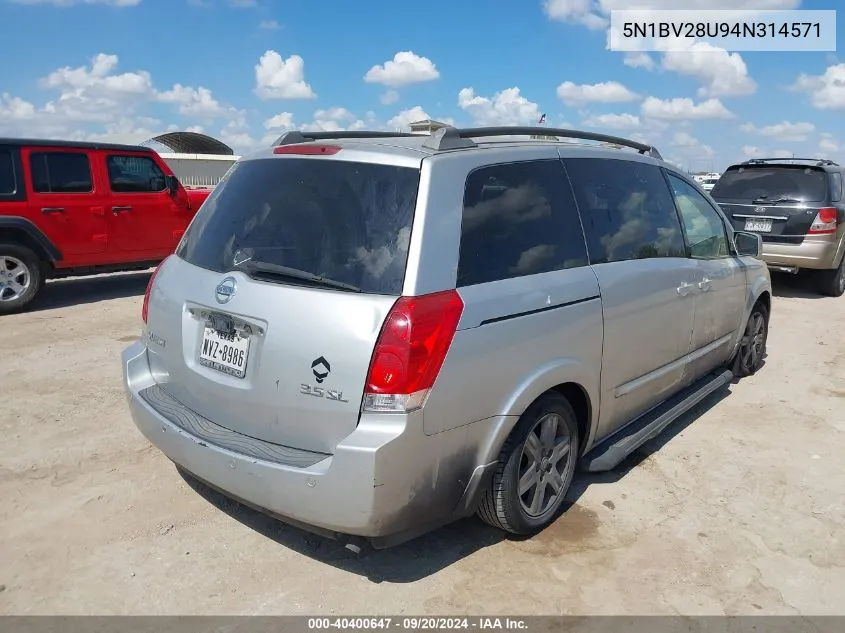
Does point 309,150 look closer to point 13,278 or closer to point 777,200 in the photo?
point 13,278

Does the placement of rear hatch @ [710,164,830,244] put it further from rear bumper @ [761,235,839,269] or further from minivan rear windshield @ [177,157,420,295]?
minivan rear windshield @ [177,157,420,295]

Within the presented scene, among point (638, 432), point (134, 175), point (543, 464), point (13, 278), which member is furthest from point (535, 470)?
point (134, 175)

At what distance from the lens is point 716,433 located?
4734 millimetres

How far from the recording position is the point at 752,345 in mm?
5887

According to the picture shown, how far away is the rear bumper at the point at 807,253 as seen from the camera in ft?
30.5

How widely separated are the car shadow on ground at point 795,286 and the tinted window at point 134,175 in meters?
9.13

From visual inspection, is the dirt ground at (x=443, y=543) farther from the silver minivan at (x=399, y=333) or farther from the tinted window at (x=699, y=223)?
the tinted window at (x=699, y=223)

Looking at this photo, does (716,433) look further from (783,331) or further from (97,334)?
(97,334)

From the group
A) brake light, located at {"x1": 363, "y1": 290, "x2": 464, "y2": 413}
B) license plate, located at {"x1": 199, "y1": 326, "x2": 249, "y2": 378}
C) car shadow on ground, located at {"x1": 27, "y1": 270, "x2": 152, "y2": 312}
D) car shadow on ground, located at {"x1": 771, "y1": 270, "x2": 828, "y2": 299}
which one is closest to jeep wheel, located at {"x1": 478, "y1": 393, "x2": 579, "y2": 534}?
brake light, located at {"x1": 363, "y1": 290, "x2": 464, "y2": 413}

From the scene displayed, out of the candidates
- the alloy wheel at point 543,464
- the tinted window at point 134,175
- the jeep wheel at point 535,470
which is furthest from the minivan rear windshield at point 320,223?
the tinted window at point 134,175

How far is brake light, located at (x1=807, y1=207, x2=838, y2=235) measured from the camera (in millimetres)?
9188

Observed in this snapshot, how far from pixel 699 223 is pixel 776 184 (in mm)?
5874

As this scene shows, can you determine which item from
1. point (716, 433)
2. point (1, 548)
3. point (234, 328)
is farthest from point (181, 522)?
point (716, 433)
